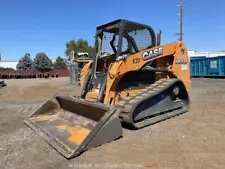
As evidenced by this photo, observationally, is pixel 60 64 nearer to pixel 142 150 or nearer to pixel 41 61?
pixel 41 61

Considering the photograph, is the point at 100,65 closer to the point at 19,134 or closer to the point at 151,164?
the point at 19,134

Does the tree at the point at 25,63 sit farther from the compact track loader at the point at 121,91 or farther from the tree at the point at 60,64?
the compact track loader at the point at 121,91

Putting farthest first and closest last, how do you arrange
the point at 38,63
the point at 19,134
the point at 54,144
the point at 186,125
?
the point at 38,63 < the point at 186,125 < the point at 19,134 < the point at 54,144

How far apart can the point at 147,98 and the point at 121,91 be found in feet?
2.41

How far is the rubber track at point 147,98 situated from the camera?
17.3 feet

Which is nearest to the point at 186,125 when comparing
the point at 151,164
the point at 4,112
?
the point at 151,164

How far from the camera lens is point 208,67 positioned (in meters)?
23.5

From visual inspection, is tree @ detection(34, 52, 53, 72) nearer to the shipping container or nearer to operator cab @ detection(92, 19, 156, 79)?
the shipping container

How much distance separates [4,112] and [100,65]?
3666 millimetres

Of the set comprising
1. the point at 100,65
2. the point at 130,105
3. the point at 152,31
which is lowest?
the point at 130,105

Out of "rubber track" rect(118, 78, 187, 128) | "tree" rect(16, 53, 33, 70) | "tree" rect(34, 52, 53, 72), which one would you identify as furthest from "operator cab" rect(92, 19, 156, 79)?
"tree" rect(16, 53, 33, 70)

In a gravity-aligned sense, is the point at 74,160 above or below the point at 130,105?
below

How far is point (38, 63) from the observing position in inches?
2511

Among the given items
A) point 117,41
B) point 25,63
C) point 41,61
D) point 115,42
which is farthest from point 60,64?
point 117,41
